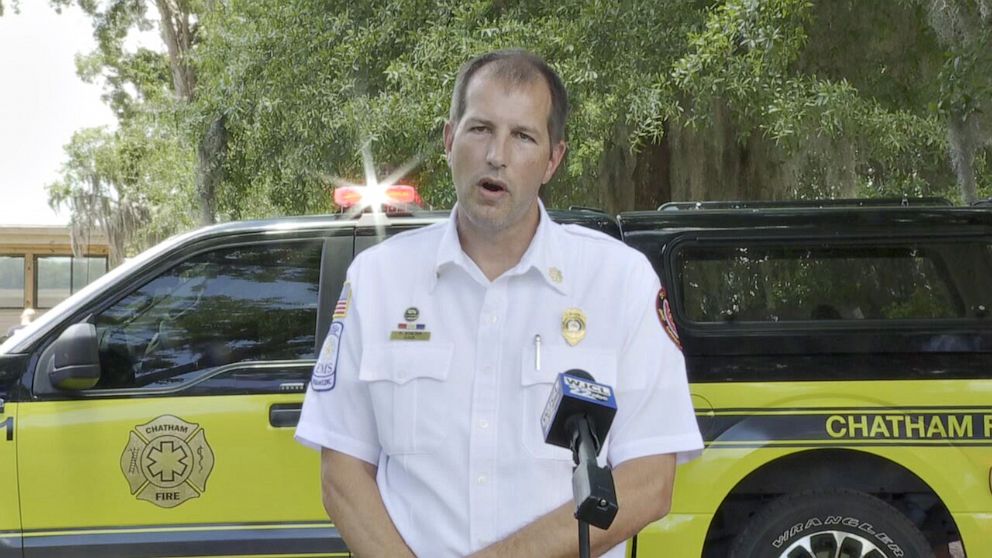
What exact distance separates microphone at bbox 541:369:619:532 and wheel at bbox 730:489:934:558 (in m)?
2.85

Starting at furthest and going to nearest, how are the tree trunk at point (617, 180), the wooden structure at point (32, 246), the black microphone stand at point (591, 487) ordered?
1. the wooden structure at point (32, 246)
2. the tree trunk at point (617, 180)
3. the black microphone stand at point (591, 487)

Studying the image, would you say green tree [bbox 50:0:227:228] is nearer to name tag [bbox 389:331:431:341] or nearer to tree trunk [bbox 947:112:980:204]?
tree trunk [bbox 947:112:980:204]

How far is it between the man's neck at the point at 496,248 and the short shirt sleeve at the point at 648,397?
209 millimetres

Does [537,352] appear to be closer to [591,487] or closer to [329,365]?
[329,365]

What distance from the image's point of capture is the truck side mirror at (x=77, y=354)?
12.5 ft

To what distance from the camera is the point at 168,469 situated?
13.1ft

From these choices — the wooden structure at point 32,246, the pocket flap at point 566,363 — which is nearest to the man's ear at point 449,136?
the pocket flap at point 566,363

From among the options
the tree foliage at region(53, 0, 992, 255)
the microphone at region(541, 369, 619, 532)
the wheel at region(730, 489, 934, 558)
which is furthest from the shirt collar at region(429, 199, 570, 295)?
the tree foliage at region(53, 0, 992, 255)

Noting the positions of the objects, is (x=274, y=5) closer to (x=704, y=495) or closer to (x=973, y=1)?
(x=973, y=1)

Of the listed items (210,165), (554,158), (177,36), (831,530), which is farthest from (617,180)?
(177,36)

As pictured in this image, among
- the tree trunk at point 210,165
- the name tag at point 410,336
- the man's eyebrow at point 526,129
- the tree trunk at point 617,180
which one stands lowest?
the name tag at point 410,336

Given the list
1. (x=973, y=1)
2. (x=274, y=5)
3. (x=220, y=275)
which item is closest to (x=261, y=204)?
(x=274, y=5)

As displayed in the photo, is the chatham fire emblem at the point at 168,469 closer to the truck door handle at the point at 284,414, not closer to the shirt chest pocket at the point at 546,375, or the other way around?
the truck door handle at the point at 284,414

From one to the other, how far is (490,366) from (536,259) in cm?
20
